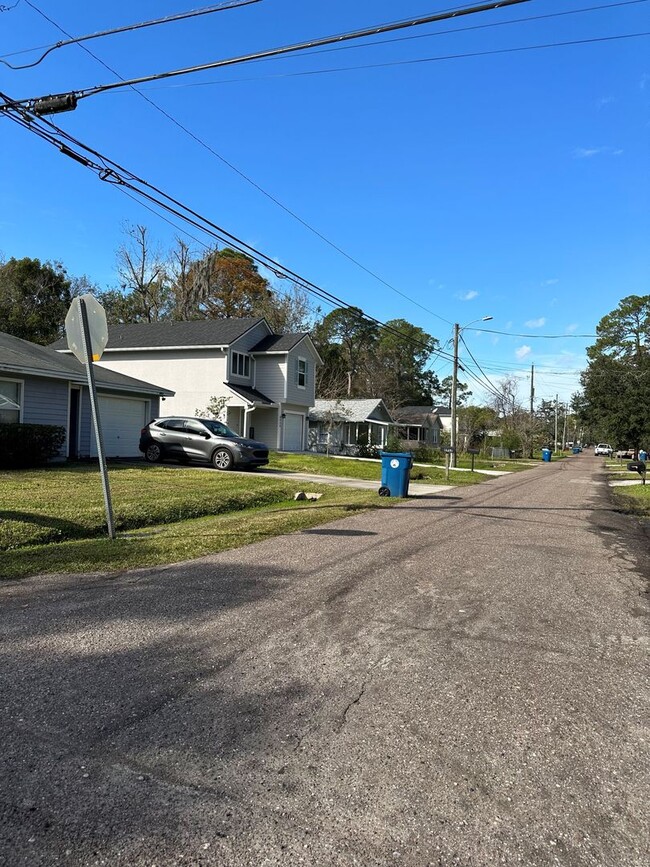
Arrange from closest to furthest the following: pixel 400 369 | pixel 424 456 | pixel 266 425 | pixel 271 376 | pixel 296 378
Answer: pixel 271 376 < pixel 266 425 < pixel 296 378 < pixel 424 456 < pixel 400 369

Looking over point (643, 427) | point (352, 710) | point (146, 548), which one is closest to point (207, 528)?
point (146, 548)

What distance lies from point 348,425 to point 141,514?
32951mm

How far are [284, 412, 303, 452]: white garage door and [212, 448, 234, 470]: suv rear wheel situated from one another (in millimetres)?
12577

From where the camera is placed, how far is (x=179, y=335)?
29984mm

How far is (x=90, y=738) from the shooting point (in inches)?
121

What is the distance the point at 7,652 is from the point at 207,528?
528 cm

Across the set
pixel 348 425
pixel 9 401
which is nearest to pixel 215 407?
pixel 9 401

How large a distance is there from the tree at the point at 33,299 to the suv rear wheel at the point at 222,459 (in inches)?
1081

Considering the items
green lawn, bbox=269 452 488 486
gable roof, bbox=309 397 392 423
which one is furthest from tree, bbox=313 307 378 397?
green lawn, bbox=269 452 488 486

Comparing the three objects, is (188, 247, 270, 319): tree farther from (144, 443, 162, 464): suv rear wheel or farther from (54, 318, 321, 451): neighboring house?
(144, 443, 162, 464): suv rear wheel

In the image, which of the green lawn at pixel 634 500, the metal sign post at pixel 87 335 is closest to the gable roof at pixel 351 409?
the green lawn at pixel 634 500

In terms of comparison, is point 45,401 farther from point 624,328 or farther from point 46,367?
point 624,328

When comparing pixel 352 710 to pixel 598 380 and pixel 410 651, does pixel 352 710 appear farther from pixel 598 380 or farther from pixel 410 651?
pixel 598 380

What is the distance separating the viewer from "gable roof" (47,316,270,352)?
28875mm
